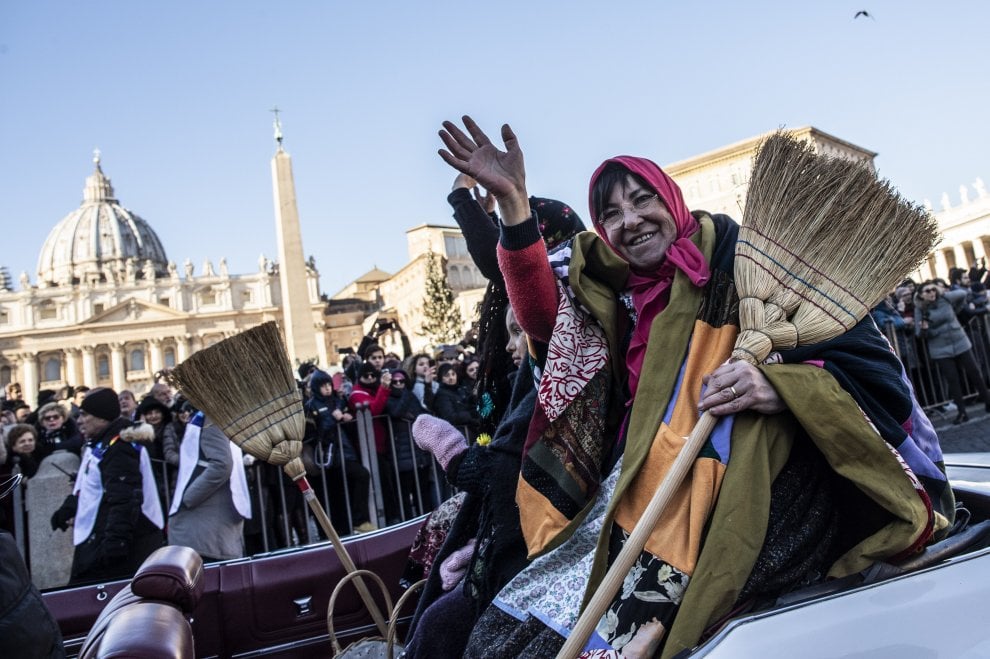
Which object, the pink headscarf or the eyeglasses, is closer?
the pink headscarf

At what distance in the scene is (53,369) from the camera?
84875 mm

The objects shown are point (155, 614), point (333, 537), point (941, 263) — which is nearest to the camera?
point (155, 614)

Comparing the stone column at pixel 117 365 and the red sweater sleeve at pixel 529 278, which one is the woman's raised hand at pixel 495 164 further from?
the stone column at pixel 117 365

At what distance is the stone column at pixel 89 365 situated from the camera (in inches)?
3290

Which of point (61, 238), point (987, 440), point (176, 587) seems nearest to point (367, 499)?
point (176, 587)

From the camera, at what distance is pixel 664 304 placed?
2.27 meters

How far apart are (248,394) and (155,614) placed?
145 centimetres

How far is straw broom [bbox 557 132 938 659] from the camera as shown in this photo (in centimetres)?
202

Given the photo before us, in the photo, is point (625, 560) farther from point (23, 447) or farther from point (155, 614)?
point (23, 447)

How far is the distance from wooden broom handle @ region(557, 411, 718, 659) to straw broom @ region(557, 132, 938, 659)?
1.14ft

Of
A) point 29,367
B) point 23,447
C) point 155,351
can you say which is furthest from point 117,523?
point 29,367

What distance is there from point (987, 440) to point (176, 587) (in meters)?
7.35

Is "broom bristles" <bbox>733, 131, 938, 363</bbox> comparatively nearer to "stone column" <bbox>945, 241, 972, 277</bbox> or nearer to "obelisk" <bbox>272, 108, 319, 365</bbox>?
"obelisk" <bbox>272, 108, 319, 365</bbox>

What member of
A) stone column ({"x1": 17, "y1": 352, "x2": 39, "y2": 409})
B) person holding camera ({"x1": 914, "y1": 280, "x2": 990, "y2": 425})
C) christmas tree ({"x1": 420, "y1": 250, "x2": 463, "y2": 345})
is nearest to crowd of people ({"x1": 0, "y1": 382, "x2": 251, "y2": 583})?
person holding camera ({"x1": 914, "y1": 280, "x2": 990, "y2": 425})
